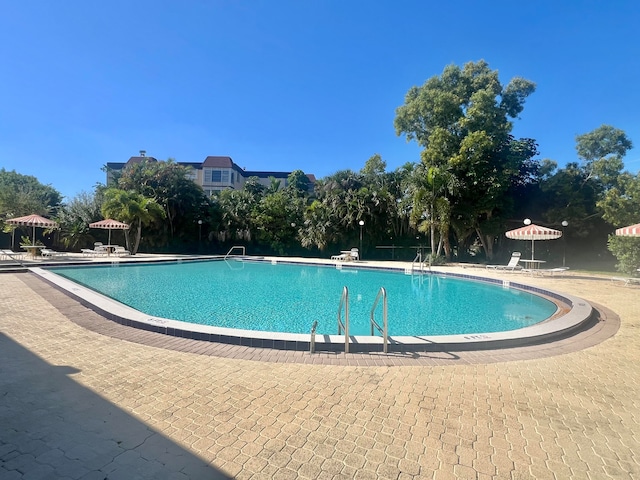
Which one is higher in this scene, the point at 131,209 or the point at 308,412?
the point at 131,209

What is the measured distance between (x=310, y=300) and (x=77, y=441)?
686cm

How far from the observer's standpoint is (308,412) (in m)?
2.72

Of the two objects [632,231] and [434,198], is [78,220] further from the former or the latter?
[632,231]

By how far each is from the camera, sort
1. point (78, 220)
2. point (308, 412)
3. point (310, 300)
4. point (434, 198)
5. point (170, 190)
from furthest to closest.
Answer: point (170, 190) < point (78, 220) < point (434, 198) < point (310, 300) < point (308, 412)

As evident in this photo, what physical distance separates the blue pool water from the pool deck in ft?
7.21

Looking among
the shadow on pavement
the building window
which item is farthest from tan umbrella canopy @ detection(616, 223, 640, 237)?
the building window

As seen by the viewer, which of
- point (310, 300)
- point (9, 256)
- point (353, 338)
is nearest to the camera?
point (353, 338)

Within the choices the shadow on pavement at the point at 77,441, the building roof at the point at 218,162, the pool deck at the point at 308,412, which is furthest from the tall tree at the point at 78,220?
the shadow on pavement at the point at 77,441

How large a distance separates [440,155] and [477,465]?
1850 centimetres

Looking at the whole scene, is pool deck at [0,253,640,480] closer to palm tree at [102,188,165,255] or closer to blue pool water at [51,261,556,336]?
blue pool water at [51,261,556,336]

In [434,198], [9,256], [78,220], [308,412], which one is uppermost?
[434,198]

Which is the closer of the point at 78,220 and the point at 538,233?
the point at 538,233

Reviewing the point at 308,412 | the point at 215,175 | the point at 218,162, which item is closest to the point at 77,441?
the point at 308,412

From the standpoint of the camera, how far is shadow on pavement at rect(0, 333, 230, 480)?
1955 millimetres
